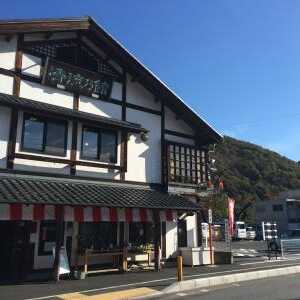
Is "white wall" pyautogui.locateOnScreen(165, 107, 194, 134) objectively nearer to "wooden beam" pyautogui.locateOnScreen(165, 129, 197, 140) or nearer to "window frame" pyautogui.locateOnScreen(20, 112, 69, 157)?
"wooden beam" pyautogui.locateOnScreen(165, 129, 197, 140)

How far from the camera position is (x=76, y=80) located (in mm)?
16703

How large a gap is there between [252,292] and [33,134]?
9.48 metres

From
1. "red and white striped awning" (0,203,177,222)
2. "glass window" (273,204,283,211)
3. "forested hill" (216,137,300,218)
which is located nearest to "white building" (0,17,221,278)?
"red and white striped awning" (0,203,177,222)

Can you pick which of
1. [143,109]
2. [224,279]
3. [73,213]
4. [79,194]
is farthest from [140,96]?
[224,279]

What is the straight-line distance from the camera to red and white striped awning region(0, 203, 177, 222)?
12.9m

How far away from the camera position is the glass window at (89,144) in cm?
1669

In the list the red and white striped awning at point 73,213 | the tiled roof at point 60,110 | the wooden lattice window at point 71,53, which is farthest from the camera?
the wooden lattice window at point 71,53

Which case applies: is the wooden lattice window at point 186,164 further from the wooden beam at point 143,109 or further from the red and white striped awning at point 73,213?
the red and white striped awning at point 73,213

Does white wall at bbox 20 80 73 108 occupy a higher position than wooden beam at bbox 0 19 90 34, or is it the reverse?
wooden beam at bbox 0 19 90 34

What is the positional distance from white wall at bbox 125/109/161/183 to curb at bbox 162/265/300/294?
6.06m

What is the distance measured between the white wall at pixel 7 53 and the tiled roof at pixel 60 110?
1288 mm

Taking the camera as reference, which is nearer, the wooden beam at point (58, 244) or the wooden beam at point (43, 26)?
the wooden beam at point (58, 244)

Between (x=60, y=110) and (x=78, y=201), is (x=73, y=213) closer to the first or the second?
(x=78, y=201)

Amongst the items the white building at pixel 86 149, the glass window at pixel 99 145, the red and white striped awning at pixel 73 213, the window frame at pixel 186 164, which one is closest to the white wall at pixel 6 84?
the white building at pixel 86 149
